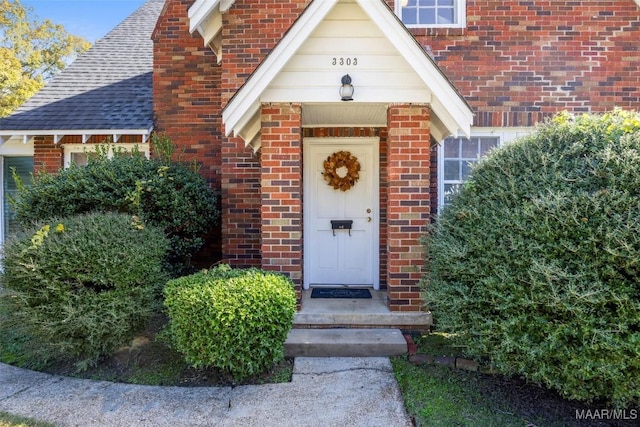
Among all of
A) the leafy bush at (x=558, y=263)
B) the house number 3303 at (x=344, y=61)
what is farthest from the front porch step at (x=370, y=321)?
the house number 3303 at (x=344, y=61)

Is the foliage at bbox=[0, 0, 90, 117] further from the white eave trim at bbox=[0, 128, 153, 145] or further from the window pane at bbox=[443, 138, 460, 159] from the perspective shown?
the window pane at bbox=[443, 138, 460, 159]

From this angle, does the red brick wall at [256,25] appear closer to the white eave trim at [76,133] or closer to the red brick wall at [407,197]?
the white eave trim at [76,133]

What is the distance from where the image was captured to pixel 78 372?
4.53 metres

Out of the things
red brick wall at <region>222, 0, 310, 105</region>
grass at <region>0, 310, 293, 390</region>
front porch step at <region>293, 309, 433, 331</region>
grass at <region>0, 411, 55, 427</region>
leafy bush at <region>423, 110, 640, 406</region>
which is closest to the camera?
leafy bush at <region>423, 110, 640, 406</region>

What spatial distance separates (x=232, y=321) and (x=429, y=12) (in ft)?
19.4

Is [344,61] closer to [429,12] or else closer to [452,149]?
[452,149]

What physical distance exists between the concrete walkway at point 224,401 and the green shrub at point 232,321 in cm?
31

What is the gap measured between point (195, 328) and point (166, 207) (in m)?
2.53

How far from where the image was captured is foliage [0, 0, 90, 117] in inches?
574

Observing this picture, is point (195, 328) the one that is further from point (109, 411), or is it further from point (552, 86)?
point (552, 86)

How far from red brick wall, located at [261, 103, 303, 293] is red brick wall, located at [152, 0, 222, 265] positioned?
8.75 ft

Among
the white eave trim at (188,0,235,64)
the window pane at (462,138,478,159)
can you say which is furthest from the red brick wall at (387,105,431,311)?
the white eave trim at (188,0,235,64)

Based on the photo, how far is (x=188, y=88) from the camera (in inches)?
305

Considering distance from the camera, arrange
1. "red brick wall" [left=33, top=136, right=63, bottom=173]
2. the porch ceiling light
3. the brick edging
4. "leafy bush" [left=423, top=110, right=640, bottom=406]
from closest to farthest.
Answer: "leafy bush" [left=423, top=110, right=640, bottom=406]
the brick edging
the porch ceiling light
"red brick wall" [left=33, top=136, right=63, bottom=173]
